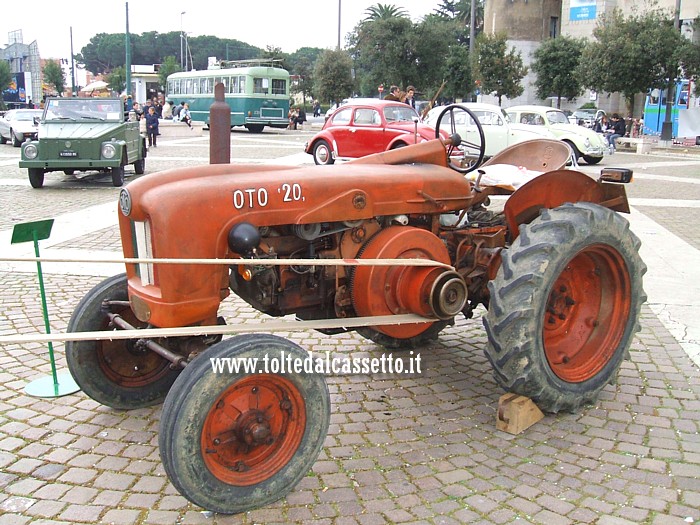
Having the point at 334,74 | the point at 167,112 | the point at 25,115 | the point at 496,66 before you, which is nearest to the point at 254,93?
the point at 334,74

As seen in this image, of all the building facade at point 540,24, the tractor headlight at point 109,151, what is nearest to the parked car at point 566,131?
the tractor headlight at point 109,151

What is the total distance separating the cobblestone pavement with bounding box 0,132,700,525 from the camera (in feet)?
9.90

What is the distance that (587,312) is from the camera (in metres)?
4.31

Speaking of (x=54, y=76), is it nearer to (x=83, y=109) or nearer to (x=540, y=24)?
(x=540, y=24)

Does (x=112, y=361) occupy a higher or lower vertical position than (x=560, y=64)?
lower

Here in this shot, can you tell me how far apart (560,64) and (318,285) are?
1394 inches

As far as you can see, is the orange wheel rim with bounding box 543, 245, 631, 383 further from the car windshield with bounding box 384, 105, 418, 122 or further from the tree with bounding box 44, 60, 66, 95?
the tree with bounding box 44, 60, 66, 95

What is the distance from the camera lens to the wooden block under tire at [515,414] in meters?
3.72

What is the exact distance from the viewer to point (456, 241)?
4.30 meters

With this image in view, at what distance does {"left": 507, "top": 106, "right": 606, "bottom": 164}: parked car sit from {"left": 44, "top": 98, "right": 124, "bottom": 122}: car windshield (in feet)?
38.2

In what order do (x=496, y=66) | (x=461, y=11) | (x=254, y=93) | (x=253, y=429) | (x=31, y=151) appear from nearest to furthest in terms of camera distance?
(x=253, y=429) < (x=31, y=151) < (x=254, y=93) < (x=496, y=66) < (x=461, y=11)

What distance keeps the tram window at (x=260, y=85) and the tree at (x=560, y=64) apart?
1509cm

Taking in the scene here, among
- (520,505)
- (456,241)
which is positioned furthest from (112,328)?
(520,505)

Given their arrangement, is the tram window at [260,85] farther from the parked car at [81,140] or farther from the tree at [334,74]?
the parked car at [81,140]
